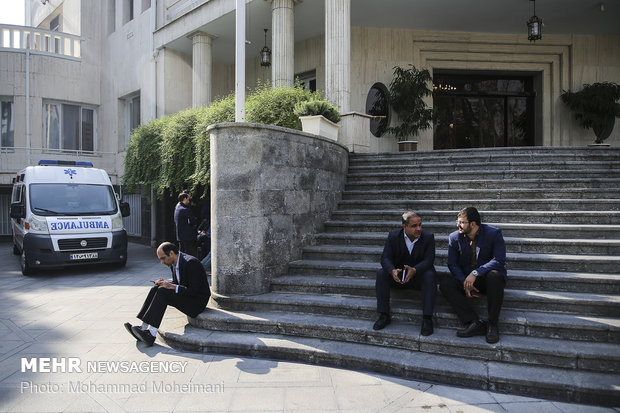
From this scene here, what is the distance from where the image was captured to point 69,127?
1827 centimetres

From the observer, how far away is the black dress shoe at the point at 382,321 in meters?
4.56

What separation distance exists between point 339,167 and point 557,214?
3.60 metres

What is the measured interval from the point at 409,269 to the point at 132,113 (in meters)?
16.7

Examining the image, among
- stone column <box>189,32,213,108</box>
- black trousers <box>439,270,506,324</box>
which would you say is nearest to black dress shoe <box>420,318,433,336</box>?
black trousers <box>439,270,506,324</box>

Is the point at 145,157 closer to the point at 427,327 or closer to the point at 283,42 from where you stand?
the point at 283,42

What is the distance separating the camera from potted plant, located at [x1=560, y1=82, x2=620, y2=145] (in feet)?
42.9

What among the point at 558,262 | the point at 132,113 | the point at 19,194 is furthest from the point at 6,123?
the point at 558,262

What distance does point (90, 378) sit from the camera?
4.14 meters

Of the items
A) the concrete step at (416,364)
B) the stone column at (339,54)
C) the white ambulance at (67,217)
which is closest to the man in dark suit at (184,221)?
the white ambulance at (67,217)

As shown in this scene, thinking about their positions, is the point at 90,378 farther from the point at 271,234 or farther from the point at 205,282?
the point at 271,234

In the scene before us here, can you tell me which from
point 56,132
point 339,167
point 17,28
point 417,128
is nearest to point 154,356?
point 339,167

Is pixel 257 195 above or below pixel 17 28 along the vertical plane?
below

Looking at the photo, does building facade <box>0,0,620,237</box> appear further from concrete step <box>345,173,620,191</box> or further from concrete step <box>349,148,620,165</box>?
concrete step <box>345,173,620,191</box>

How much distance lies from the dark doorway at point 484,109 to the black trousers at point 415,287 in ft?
35.8
